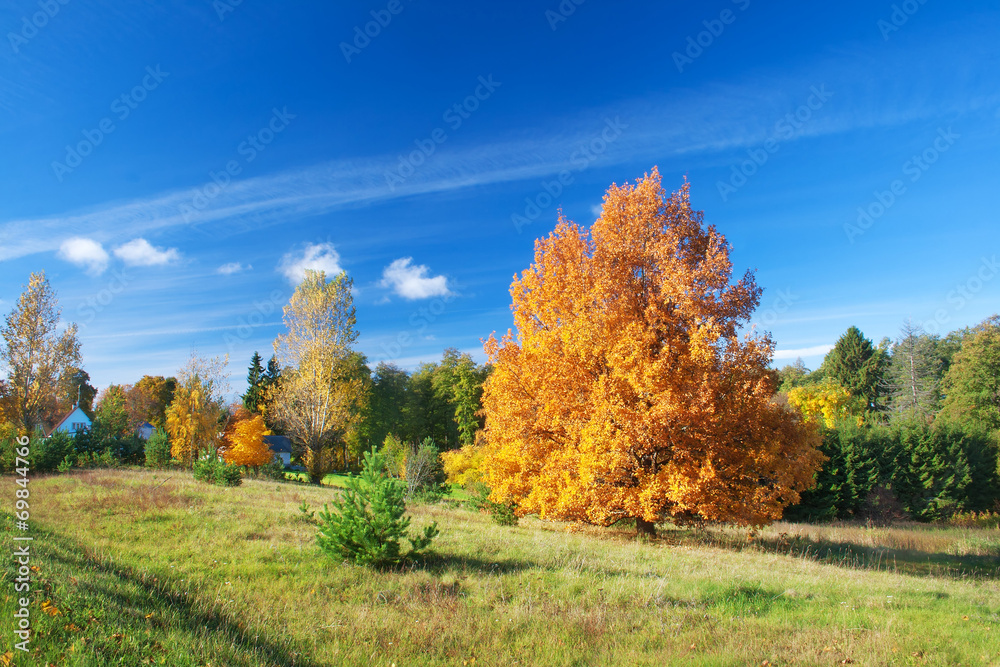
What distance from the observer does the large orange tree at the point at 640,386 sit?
11992 mm

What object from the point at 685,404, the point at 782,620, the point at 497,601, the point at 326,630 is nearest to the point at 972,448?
the point at 685,404

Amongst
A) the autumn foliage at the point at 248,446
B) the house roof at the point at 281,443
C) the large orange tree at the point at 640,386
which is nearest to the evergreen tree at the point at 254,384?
the house roof at the point at 281,443

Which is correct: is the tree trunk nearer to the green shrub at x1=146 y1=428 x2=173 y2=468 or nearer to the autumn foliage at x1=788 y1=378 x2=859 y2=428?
the green shrub at x1=146 y1=428 x2=173 y2=468

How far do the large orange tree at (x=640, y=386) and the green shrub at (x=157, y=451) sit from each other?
935 inches

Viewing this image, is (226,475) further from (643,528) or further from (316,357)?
(643,528)

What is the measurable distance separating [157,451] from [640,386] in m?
29.1

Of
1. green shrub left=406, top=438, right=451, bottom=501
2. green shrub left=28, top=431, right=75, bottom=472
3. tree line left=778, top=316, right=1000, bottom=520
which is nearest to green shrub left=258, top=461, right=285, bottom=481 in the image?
green shrub left=406, top=438, right=451, bottom=501

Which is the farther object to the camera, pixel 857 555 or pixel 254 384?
pixel 254 384

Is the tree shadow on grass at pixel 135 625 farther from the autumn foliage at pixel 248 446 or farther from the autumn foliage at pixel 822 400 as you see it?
the autumn foliage at pixel 822 400

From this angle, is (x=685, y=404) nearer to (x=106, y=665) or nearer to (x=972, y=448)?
(x=106, y=665)

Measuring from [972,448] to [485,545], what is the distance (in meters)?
36.9

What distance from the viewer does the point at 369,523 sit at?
30.2ft

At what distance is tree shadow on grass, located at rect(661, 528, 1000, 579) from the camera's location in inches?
543

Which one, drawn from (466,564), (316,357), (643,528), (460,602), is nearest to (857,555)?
(643,528)
